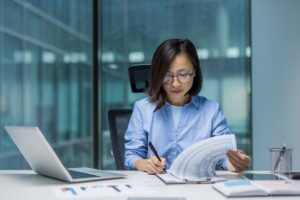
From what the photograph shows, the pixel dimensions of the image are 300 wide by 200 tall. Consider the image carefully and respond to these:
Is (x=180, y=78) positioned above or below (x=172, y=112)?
above

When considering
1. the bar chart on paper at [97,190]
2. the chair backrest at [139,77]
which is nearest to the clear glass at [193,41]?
the chair backrest at [139,77]

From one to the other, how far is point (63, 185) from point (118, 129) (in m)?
0.91

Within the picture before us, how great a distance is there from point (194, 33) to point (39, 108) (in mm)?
1544

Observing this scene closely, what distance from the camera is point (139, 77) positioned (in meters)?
2.18

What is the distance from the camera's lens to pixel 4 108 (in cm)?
397

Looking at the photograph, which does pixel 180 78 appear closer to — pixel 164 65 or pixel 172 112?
pixel 164 65

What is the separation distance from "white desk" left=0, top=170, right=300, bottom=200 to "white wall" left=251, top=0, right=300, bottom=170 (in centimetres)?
212

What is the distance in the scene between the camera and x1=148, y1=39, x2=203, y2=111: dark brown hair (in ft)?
6.21

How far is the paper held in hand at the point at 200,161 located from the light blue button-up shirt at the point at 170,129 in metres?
0.41

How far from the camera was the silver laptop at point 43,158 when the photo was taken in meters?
1.39

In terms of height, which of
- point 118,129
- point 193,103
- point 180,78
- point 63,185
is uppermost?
point 180,78

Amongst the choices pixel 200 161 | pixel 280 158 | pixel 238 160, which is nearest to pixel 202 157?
pixel 200 161

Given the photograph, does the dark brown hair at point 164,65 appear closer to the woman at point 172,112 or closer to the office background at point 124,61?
the woman at point 172,112

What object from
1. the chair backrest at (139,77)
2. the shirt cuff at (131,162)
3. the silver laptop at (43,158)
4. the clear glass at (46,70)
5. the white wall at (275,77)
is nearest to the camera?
the silver laptop at (43,158)
